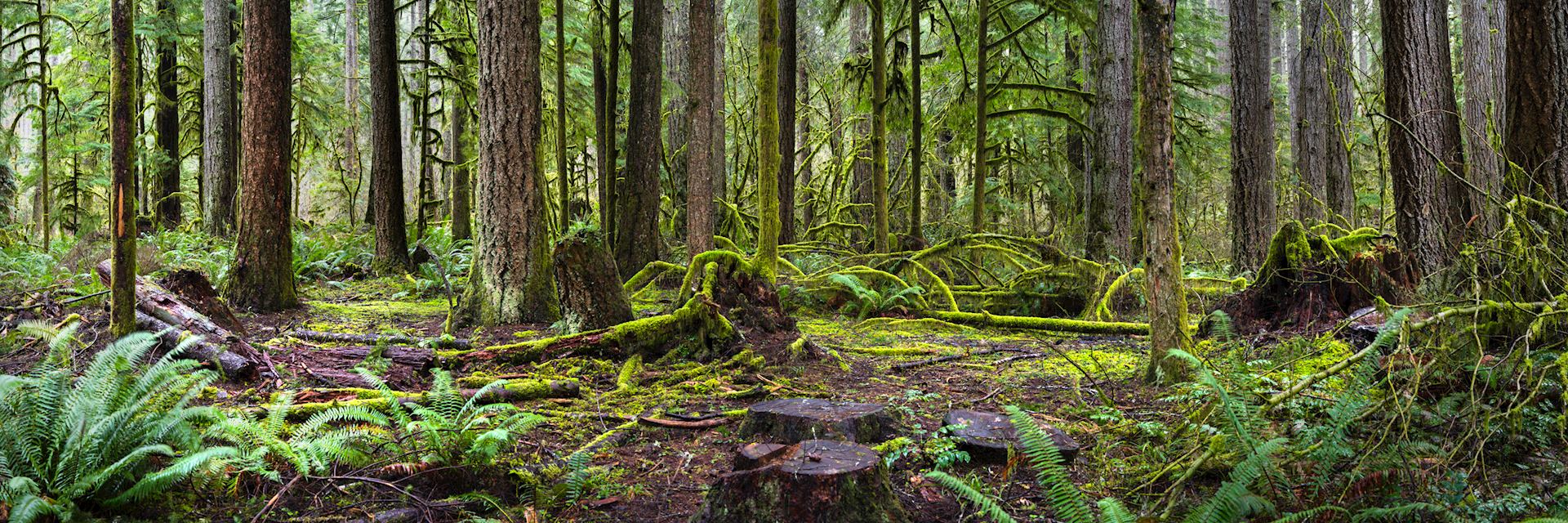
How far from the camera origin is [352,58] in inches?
998

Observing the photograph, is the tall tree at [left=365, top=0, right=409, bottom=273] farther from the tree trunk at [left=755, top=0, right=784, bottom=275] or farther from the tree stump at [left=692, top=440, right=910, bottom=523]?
the tree stump at [left=692, top=440, right=910, bottom=523]

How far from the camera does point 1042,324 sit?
8.75 meters

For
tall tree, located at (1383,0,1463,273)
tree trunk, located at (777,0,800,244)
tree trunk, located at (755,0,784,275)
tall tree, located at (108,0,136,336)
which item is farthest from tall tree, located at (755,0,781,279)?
tall tree, located at (1383,0,1463,273)

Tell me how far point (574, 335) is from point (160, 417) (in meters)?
2.93

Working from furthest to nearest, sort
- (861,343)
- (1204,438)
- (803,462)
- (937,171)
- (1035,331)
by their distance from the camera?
(937,171) → (1035,331) → (861,343) → (1204,438) → (803,462)

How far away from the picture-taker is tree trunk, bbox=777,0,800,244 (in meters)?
12.6

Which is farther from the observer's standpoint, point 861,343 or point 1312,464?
point 861,343

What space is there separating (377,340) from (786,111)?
7.82 m

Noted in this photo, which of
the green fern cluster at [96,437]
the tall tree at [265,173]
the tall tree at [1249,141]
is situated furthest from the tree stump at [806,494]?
the tall tree at [1249,141]

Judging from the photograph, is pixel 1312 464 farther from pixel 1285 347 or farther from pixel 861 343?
pixel 861 343

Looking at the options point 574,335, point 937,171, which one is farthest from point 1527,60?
point 937,171

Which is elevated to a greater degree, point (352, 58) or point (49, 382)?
point (352, 58)

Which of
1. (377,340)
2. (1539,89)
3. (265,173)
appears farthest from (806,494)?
(265,173)

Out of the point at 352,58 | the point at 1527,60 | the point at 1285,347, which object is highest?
the point at 352,58
